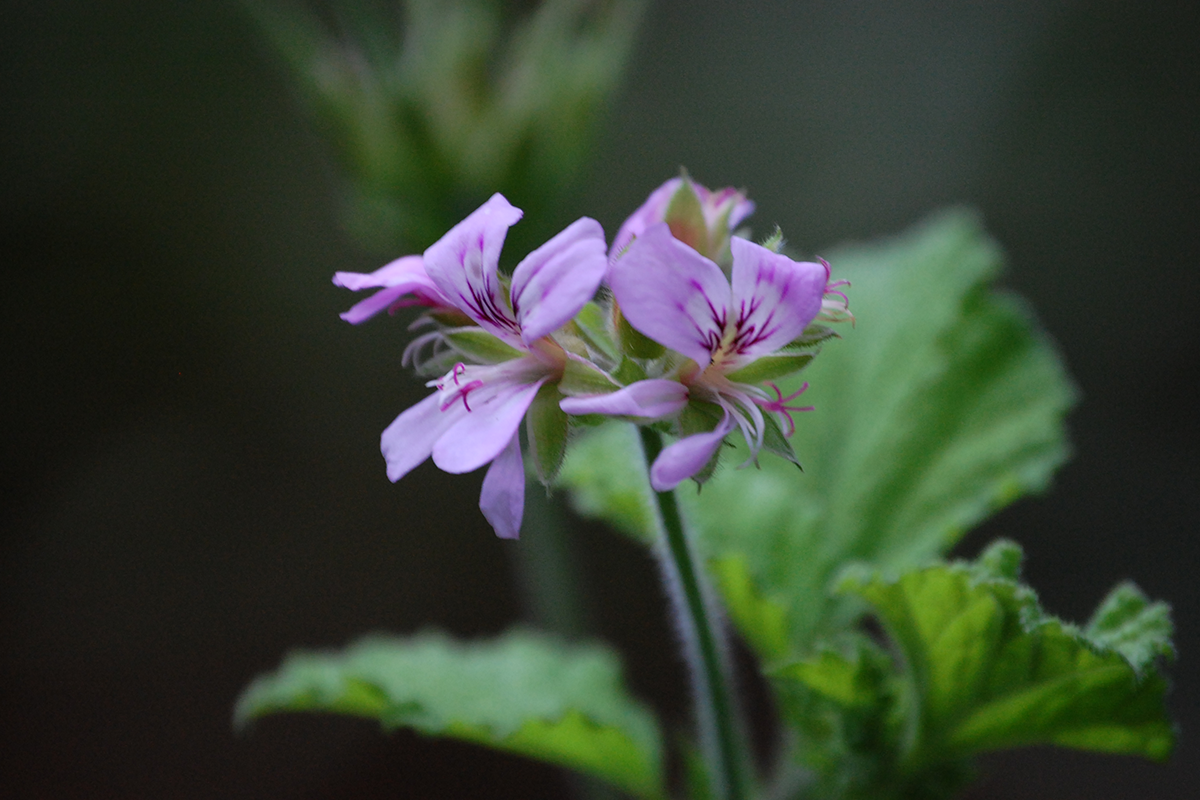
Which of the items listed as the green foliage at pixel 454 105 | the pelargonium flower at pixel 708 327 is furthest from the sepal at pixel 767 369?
the green foliage at pixel 454 105

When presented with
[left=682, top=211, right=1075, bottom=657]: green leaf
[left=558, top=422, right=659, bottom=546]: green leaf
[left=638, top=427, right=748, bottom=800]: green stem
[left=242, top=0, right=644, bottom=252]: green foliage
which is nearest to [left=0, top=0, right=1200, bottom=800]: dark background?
[left=242, top=0, right=644, bottom=252]: green foliage

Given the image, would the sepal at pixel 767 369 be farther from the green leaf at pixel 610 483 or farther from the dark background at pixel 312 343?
the dark background at pixel 312 343

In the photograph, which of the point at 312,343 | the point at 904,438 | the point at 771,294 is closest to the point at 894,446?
the point at 904,438

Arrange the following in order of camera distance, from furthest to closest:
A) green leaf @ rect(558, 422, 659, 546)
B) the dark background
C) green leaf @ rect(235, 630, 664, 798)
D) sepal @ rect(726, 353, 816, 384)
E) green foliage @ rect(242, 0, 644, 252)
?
the dark background
green foliage @ rect(242, 0, 644, 252)
green leaf @ rect(558, 422, 659, 546)
green leaf @ rect(235, 630, 664, 798)
sepal @ rect(726, 353, 816, 384)

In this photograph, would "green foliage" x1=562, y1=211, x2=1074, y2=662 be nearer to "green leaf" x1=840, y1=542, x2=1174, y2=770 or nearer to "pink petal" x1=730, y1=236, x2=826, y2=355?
"green leaf" x1=840, y1=542, x2=1174, y2=770

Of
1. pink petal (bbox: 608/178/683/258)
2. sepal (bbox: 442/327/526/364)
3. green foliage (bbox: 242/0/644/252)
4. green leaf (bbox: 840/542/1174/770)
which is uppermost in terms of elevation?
green foliage (bbox: 242/0/644/252)

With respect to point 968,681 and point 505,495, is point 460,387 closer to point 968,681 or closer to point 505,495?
point 505,495

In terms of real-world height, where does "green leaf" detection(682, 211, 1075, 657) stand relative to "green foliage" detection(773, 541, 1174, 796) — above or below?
above
